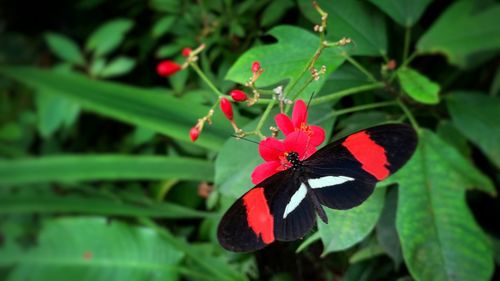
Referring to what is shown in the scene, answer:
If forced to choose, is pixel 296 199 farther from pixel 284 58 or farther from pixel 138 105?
pixel 138 105

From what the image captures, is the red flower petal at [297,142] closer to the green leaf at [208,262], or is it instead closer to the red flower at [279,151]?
the red flower at [279,151]

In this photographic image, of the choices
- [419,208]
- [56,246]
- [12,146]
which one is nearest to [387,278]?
[419,208]

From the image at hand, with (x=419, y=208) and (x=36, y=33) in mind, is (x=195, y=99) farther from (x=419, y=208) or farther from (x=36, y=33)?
(x=36, y=33)

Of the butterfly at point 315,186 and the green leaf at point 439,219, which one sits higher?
the butterfly at point 315,186

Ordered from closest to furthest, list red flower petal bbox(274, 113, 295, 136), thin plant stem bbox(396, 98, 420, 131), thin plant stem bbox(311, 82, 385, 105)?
red flower petal bbox(274, 113, 295, 136)
thin plant stem bbox(311, 82, 385, 105)
thin plant stem bbox(396, 98, 420, 131)

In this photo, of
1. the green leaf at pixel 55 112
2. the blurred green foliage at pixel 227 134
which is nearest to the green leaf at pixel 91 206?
the blurred green foliage at pixel 227 134

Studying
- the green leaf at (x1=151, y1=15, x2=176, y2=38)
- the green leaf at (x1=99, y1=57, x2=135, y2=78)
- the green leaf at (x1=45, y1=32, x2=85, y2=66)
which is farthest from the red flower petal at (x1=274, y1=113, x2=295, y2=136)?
the green leaf at (x1=45, y1=32, x2=85, y2=66)

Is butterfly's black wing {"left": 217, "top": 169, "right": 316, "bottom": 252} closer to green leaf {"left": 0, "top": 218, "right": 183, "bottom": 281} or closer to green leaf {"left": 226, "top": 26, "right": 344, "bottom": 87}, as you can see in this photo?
green leaf {"left": 226, "top": 26, "right": 344, "bottom": 87}

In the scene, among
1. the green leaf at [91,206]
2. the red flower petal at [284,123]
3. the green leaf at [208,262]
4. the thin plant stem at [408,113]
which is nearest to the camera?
the red flower petal at [284,123]
